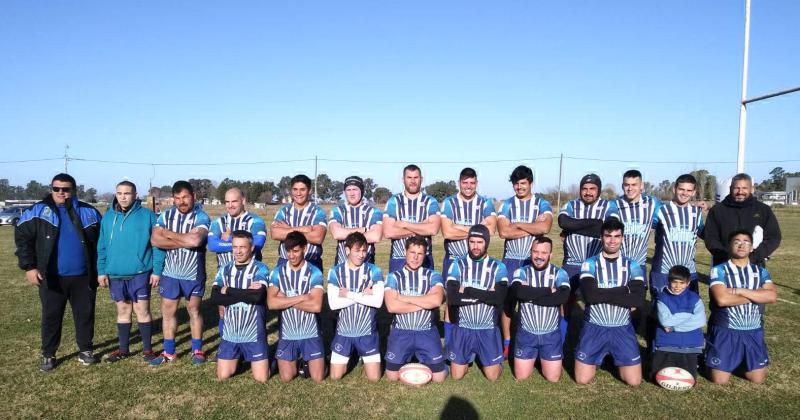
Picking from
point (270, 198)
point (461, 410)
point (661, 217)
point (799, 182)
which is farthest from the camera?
point (799, 182)

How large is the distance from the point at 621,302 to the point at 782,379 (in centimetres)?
197

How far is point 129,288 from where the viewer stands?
17.9ft

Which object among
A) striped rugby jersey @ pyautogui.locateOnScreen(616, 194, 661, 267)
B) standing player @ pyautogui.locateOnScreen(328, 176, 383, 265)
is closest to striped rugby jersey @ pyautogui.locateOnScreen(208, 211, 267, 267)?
standing player @ pyautogui.locateOnScreen(328, 176, 383, 265)

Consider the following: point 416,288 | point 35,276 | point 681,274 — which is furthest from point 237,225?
point 681,274

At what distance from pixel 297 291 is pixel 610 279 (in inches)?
125

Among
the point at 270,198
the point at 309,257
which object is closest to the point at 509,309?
the point at 309,257

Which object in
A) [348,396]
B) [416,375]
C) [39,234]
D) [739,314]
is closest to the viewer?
[348,396]

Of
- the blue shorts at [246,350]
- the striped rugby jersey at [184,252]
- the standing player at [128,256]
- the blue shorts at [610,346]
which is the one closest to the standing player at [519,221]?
the blue shorts at [610,346]

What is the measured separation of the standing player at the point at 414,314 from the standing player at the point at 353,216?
2.66ft

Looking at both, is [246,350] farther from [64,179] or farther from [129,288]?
[64,179]

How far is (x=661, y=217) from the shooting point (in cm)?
557

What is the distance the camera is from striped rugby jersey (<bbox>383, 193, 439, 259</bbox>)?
584 cm

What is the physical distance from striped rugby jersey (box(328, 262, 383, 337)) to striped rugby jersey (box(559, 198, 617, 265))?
2267 mm

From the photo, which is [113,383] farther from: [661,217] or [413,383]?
[661,217]
